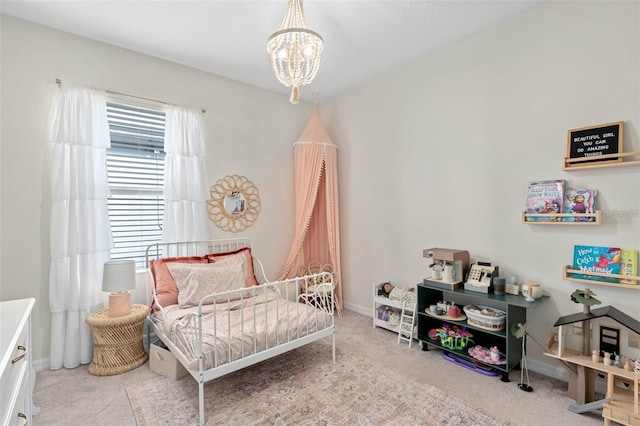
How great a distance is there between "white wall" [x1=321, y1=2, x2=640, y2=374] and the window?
2.28 meters

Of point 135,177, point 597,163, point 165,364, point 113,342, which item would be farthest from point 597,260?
point 135,177

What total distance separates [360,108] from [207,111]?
183 cm

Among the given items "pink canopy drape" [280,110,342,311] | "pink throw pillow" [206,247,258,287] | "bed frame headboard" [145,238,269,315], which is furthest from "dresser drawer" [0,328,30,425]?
"pink canopy drape" [280,110,342,311]

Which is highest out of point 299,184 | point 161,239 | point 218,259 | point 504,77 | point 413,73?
point 413,73

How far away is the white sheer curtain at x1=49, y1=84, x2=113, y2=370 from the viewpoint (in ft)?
8.49

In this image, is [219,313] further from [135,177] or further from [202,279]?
[135,177]

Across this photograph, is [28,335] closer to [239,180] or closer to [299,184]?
[239,180]

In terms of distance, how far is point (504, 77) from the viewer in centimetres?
267

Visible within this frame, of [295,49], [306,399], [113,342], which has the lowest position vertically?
[306,399]

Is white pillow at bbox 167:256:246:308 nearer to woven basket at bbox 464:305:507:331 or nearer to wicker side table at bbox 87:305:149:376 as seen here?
wicker side table at bbox 87:305:149:376

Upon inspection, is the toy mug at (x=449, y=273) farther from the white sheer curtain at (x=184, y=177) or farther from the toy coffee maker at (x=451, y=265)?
the white sheer curtain at (x=184, y=177)

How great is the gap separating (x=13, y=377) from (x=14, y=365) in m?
0.07

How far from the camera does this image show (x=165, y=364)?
2.48m

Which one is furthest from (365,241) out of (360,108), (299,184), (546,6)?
(546,6)
